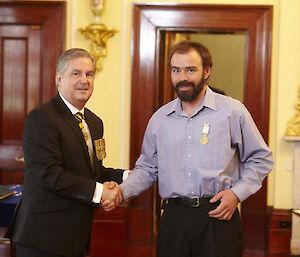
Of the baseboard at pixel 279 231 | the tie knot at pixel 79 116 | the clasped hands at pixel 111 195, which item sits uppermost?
the tie knot at pixel 79 116

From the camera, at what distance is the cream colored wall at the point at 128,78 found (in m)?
5.05

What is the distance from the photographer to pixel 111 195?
2877 mm

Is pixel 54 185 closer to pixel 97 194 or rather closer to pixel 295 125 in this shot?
pixel 97 194

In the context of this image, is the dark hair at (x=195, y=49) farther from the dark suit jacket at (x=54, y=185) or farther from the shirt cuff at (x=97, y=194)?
the shirt cuff at (x=97, y=194)

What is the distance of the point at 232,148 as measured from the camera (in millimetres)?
2814

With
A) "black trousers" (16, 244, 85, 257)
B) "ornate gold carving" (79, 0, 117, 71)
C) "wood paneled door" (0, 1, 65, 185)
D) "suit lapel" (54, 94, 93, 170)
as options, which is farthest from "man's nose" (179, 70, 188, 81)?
"wood paneled door" (0, 1, 65, 185)

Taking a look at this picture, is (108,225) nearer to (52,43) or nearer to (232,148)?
(52,43)

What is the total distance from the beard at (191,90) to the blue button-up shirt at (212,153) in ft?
0.23

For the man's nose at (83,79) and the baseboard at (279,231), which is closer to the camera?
the man's nose at (83,79)

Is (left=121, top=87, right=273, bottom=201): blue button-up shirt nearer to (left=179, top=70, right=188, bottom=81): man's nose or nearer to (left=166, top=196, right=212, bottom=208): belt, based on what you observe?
(left=166, top=196, right=212, bottom=208): belt

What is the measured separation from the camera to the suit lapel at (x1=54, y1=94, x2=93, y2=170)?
9.00 feet

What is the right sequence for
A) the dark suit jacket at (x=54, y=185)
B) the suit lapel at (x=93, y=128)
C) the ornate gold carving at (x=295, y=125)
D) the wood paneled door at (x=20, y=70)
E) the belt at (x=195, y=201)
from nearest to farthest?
the dark suit jacket at (x=54, y=185) < the belt at (x=195, y=201) < the suit lapel at (x=93, y=128) < the ornate gold carving at (x=295, y=125) < the wood paneled door at (x=20, y=70)

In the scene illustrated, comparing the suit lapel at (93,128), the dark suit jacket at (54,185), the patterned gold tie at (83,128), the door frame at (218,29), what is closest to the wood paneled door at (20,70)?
the door frame at (218,29)

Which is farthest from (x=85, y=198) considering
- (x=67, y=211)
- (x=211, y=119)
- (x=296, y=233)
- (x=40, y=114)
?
(x=296, y=233)
